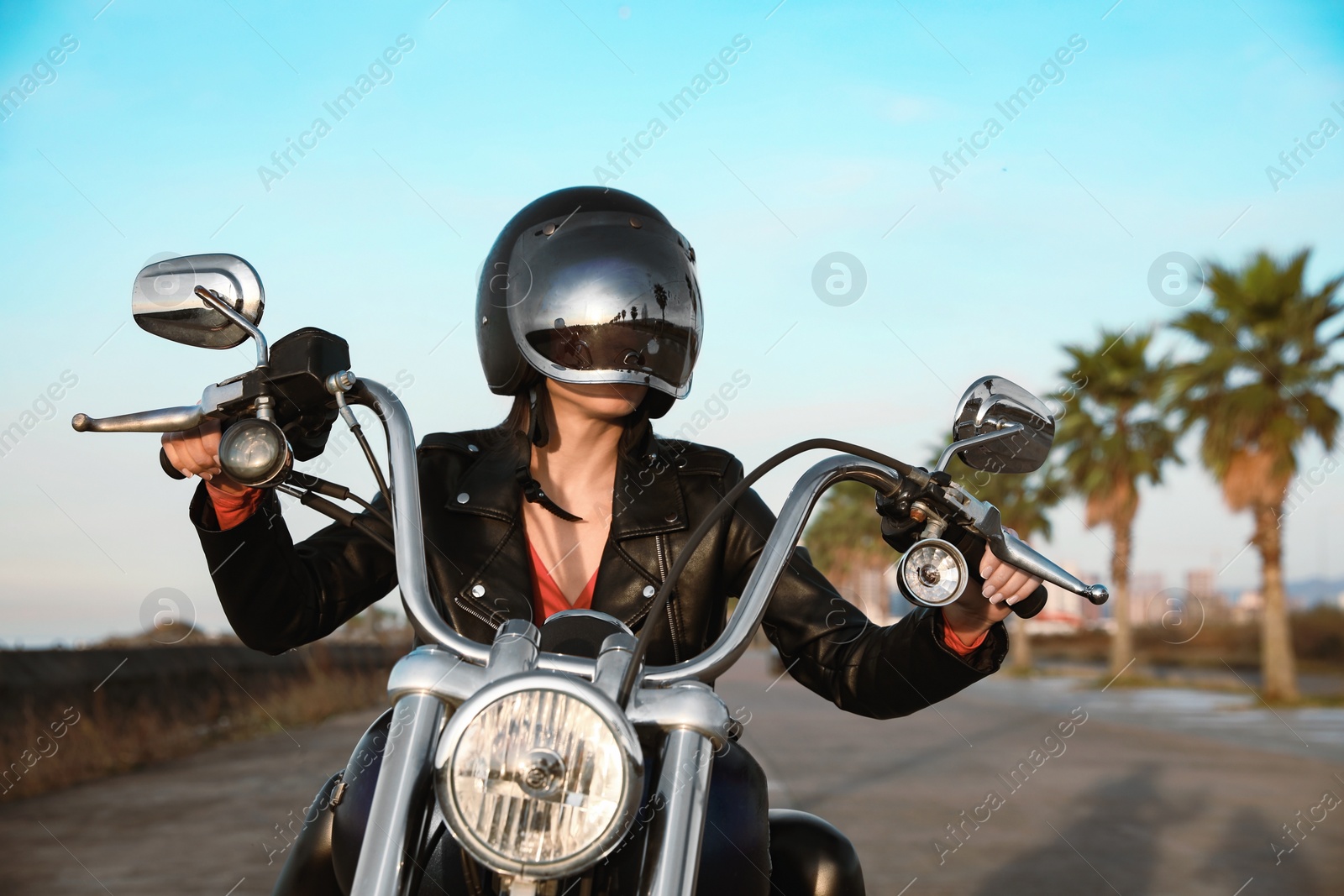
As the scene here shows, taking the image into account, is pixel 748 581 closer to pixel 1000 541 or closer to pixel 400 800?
pixel 1000 541

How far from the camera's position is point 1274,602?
74.1 ft

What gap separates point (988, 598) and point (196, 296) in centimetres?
121

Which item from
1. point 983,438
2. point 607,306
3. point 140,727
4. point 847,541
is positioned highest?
point 983,438

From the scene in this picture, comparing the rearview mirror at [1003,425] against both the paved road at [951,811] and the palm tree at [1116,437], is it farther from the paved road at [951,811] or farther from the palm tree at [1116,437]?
the palm tree at [1116,437]

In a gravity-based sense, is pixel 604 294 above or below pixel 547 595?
above

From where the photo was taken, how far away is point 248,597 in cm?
202

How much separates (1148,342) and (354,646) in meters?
18.7

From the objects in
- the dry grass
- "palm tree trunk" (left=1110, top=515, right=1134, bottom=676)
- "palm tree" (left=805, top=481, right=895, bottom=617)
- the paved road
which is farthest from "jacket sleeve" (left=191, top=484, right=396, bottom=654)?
"palm tree" (left=805, top=481, right=895, bottom=617)

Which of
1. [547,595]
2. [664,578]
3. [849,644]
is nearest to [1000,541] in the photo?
[849,644]

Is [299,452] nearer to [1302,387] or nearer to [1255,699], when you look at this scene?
[1302,387]

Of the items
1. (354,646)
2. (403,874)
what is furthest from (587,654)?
(354,646)

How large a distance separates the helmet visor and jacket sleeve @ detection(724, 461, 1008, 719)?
340 millimetres

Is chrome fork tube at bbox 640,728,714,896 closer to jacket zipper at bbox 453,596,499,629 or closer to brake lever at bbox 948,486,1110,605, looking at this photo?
brake lever at bbox 948,486,1110,605

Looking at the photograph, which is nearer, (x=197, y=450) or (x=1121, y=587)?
(x=197, y=450)
